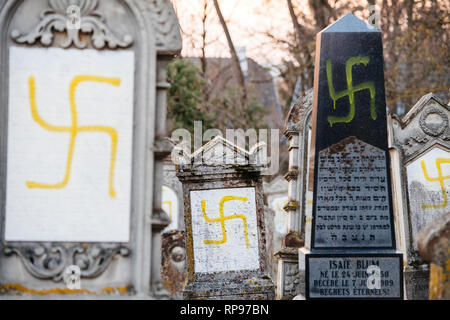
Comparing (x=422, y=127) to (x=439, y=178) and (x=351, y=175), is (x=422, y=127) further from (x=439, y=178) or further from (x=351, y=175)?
Answer: (x=351, y=175)

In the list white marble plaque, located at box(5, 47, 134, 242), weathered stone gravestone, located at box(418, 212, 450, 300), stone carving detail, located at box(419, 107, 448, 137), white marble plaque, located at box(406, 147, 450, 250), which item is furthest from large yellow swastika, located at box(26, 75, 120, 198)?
stone carving detail, located at box(419, 107, 448, 137)

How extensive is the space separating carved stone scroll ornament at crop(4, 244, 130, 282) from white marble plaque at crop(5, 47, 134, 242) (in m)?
0.08

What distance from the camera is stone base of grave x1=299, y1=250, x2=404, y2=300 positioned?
6.82 m

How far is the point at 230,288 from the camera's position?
28.5 ft

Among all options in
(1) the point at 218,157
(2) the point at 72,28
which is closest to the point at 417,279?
(1) the point at 218,157

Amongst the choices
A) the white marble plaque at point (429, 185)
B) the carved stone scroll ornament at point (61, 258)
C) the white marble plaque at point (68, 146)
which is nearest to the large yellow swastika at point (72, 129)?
the white marble plaque at point (68, 146)

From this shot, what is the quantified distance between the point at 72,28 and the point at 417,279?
21.0ft

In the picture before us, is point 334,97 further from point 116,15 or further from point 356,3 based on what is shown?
point 356,3

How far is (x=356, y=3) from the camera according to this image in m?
23.1

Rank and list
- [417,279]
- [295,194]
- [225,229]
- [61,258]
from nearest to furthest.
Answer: [61,258] → [225,229] → [417,279] → [295,194]

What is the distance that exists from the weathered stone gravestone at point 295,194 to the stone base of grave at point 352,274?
3.13 m

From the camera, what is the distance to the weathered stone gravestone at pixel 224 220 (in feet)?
28.9

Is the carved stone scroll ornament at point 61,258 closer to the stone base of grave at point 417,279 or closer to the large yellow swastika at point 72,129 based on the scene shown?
the large yellow swastika at point 72,129

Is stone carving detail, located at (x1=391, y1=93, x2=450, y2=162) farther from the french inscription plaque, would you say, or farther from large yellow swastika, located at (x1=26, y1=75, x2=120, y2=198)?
large yellow swastika, located at (x1=26, y1=75, x2=120, y2=198)
